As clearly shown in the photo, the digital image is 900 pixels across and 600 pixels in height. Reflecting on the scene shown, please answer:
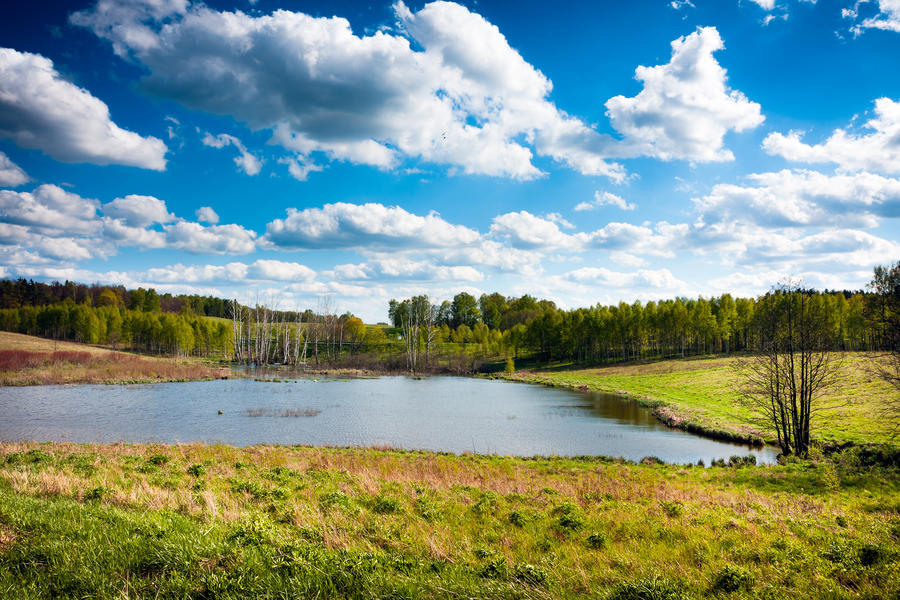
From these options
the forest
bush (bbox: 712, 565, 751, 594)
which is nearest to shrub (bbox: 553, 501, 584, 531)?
bush (bbox: 712, 565, 751, 594)

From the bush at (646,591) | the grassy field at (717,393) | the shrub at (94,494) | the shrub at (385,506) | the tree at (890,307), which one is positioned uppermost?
the tree at (890,307)

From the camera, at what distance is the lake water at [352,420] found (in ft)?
95.7

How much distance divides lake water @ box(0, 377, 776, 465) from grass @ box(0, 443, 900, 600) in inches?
518

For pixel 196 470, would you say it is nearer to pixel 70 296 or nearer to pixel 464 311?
pixel 464 311

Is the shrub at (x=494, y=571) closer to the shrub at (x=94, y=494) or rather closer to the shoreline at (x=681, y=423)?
the shrub at (x=94, y=494)

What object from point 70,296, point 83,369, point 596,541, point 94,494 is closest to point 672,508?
point 596,541

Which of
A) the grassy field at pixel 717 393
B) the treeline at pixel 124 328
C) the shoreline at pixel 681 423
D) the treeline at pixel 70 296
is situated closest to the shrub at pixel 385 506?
the grassy field at pixel 717 393

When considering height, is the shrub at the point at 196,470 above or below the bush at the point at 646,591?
below

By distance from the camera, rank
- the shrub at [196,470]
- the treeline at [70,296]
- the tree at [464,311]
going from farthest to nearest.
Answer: the tree at [464,311] → the treeline at [70,296] → the shrub at [196,470]

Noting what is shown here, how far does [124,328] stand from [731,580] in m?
136

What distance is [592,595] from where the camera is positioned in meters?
5.72

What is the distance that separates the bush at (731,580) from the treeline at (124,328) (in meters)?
117

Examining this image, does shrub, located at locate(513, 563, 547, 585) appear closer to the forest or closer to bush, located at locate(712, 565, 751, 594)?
bush, located at locate(712, 565, 751, 594)

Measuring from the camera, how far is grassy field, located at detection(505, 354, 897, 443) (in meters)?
31.3
